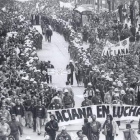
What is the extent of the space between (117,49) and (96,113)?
1058 cm

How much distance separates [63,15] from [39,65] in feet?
99.4

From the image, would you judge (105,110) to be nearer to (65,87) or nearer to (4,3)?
(65,87)

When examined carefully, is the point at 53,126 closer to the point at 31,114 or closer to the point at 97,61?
the point at 31,114

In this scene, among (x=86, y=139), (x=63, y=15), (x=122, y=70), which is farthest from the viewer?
(x=63, y=15)

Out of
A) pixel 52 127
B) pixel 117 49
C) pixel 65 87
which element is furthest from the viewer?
pixel 117 49

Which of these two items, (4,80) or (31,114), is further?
(4,80)

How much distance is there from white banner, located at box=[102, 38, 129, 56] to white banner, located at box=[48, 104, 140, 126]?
10.0 metres

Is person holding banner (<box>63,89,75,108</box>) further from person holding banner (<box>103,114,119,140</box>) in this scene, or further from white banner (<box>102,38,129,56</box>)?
white banner (<box>102,38,129,56</box>)

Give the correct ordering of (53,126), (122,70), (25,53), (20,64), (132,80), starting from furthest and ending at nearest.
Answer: (25,53) → (20,64) → (122,70) → (132,80) → (53,126)

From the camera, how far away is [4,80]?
26.8 metres

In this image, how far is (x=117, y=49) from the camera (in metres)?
31.0

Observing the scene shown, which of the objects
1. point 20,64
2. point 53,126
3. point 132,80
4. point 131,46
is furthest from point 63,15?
→ point 53,126

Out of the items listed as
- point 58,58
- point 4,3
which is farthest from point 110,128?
point 4,3

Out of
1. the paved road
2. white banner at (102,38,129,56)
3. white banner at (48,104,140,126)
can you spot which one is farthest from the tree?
white banner at (48,104,140,126)
